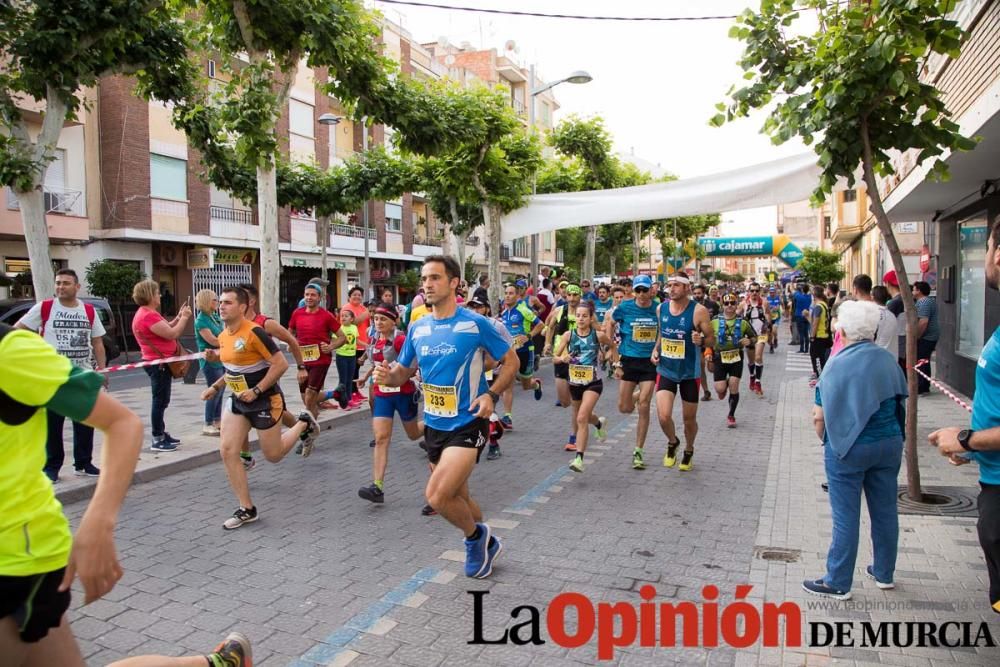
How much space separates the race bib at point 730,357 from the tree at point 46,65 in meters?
8.90

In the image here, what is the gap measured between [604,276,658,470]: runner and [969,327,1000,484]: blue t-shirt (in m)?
4.45

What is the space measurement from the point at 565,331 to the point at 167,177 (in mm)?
20866

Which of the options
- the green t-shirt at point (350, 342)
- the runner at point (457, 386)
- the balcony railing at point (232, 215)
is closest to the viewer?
the runner at point (457, 386)

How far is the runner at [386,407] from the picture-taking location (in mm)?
6020

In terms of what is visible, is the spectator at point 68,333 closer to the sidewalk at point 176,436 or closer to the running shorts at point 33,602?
the sidewalk at point 176,436

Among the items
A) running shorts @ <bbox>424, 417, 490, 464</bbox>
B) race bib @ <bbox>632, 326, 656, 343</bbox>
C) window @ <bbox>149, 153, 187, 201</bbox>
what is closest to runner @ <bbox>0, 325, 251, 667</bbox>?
running shorts @ <bbox>424, 417, 490, 464</bbox>

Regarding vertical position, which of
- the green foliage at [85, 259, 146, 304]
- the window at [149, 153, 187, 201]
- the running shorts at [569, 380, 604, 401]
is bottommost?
the running shorts at [569, 380, 604, 401]

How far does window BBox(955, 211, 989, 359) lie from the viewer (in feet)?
36.3

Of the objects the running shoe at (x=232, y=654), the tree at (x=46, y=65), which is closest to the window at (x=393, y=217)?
the tree at (x=46, y=65)

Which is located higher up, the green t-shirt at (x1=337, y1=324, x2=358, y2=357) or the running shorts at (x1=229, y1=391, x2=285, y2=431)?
the green t-shirt at (x1=337, y1=324, x2=358, y2=357)

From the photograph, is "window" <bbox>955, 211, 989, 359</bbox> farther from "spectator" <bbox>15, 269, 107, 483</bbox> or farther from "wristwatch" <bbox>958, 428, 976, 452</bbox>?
"spectator" <bbox>15, 269, 107, 483</bbox>

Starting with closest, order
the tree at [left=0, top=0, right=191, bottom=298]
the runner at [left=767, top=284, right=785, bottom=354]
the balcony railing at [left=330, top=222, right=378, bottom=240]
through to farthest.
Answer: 1. the tree at [left=0, top=0, right=191, bottom=298]
2. the runner at [left=767, top=284, right=785, bottom=354]
3. the balcony railing at [left=330, top=222, right=378, bottom=240]

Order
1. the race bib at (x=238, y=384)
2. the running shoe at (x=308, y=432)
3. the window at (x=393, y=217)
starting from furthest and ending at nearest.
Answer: the window at (x=393, y=217) < the running shoe at (x=308, y=432) < the race bib at (x=238, y=384)

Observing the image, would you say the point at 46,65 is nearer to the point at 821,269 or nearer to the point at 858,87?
the point at 858,87
